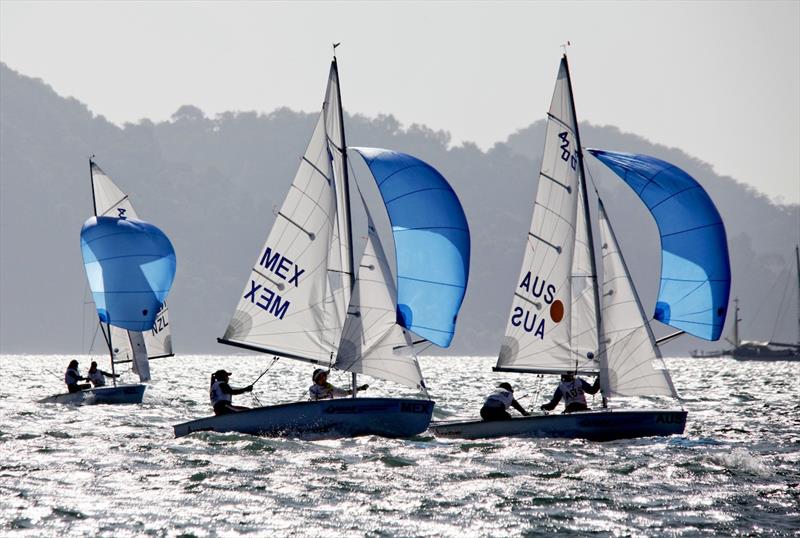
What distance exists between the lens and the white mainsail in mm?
22859

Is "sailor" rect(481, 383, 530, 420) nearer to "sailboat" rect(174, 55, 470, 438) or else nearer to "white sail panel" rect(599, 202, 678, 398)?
"sailboat" rect(174, 55, 470, 438)

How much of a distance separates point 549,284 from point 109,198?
18.2 meters

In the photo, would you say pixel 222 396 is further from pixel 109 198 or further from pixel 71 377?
pixel 109 198

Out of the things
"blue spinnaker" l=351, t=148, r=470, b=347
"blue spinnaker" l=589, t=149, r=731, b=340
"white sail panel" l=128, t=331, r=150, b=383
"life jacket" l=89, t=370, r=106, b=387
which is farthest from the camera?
"white sail panel" l=128, t=331, r=150, b=383

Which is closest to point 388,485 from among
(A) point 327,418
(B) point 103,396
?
(A) point 327,418

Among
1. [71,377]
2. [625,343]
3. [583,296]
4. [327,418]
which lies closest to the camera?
[327,418]

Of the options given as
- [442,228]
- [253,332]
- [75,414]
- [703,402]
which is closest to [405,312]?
[442,228]

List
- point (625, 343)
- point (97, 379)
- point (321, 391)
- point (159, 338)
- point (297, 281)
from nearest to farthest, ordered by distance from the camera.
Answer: point (321, 391)
point (625, 343)
point (297, 281)
point (97, 379)
point (159, 338)

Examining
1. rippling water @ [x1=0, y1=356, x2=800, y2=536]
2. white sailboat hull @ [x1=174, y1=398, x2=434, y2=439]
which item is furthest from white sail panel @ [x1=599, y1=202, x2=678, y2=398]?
white sailboat hull @ [x1=174, y1=398, x2=434, y2=439]

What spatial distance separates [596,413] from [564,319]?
2506 millimetres

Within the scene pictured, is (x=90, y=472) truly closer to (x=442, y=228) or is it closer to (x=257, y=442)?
(x=257, y=442)

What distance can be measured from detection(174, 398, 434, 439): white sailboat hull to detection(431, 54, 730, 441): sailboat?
4.47 ft

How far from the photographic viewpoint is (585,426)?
21719 millimetres

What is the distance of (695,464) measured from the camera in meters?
18.9
